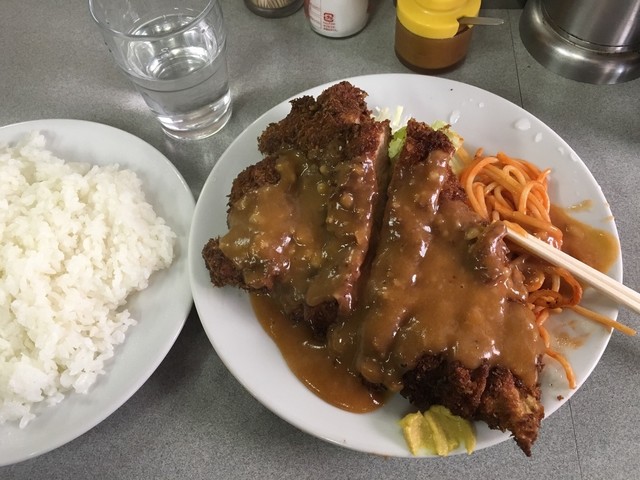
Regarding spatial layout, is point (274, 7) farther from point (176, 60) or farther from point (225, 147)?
point (225, 147)

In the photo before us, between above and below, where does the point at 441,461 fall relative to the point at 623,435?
below

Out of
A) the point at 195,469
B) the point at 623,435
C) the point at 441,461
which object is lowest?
the point at 195,469

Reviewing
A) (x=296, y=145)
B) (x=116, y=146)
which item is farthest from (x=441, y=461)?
(x=116, y=146)

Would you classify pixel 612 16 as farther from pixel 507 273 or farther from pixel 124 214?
pixel 124 214

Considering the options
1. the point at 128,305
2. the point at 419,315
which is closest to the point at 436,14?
the point at 419,315

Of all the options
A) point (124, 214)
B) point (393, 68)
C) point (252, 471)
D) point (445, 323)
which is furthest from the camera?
point (393, 68)

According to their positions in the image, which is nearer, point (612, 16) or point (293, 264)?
point (293, 264)

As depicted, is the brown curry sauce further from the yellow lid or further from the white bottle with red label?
the white bottle with red label
